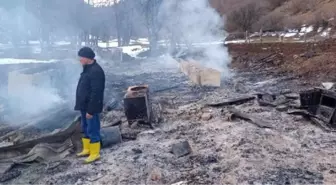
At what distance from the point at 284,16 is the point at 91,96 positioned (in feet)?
101

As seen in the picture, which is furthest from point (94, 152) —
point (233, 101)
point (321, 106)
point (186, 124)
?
point (321, 106)

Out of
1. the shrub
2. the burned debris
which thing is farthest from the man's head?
the shrub

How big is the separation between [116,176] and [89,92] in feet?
4.53

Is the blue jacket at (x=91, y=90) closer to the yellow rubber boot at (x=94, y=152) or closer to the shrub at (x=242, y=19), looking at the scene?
the yellow rubber boot at (x=94, y=152)

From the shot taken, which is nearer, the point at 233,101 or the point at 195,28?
the point at 233,101

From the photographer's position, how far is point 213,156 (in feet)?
18.7

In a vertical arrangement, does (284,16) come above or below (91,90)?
above

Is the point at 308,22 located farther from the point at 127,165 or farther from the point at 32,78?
the point at 127,165

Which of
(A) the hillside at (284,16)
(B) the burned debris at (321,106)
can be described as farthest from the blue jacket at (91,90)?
(A) the hillside at (284,16)

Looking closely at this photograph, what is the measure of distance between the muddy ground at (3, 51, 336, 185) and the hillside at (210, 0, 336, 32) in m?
21.1

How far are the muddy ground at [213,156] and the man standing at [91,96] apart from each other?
1.18ft

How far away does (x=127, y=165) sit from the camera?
218 inches

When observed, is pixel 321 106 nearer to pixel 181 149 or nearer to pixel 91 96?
pixel 181 149

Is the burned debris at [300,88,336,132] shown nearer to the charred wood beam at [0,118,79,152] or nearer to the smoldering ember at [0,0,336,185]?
the smoldering ember at [0,0,336,185]
